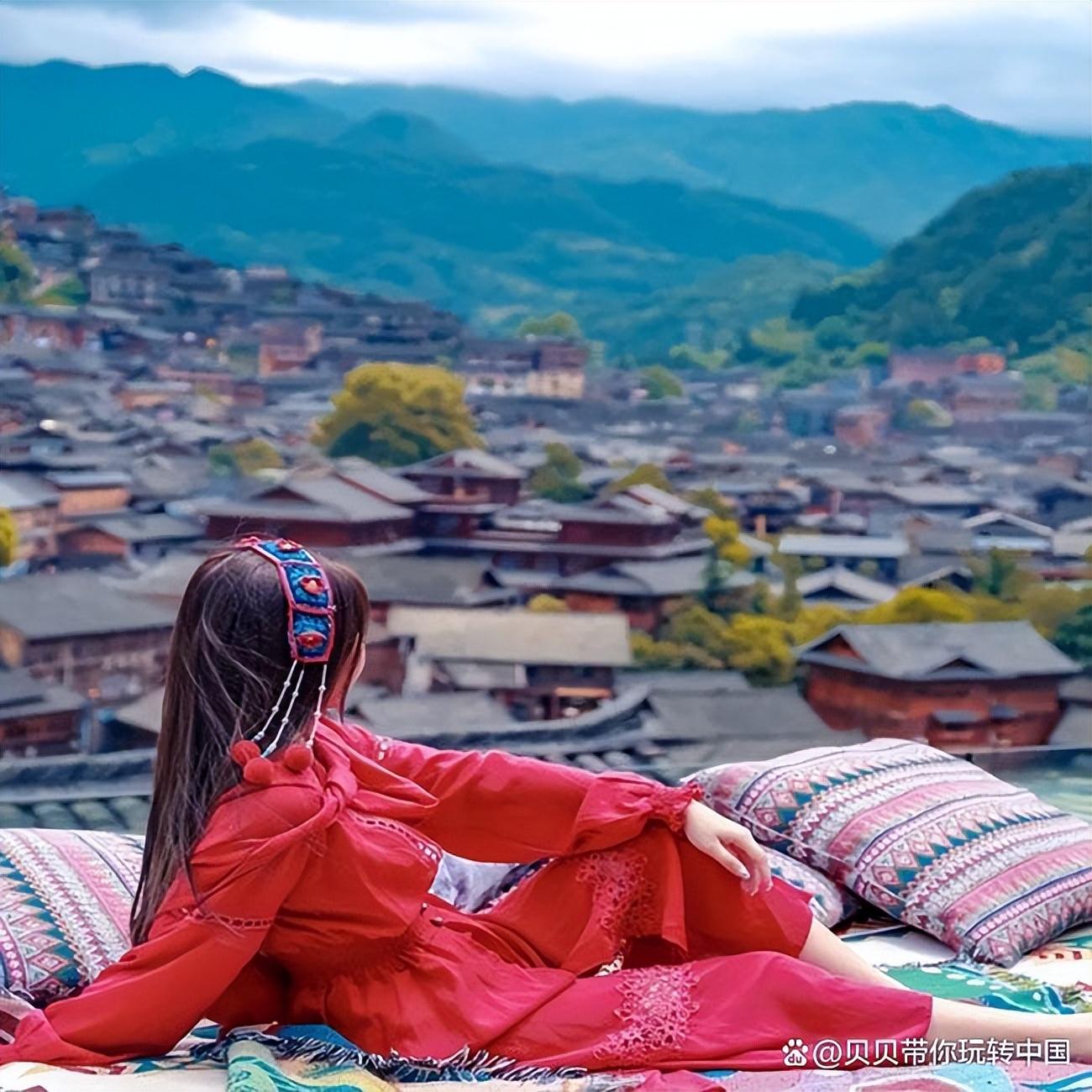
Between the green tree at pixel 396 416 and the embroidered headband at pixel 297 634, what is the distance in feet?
11.3

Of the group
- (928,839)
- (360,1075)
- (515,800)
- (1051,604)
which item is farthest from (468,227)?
(360,1075)

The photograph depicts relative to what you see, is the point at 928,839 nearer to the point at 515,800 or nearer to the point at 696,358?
the point at 515,800

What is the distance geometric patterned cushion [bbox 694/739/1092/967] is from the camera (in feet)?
7.01

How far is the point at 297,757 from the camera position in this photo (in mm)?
1474

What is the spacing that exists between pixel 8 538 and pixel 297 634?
11.1 feet

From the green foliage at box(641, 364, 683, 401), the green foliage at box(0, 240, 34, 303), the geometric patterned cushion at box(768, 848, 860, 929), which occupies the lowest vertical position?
the geometric patterned cushion at box(768, 848, 860, 929)

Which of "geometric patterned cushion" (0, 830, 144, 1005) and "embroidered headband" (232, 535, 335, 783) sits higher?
"embroidered headband" (232, 535, 335, 783)

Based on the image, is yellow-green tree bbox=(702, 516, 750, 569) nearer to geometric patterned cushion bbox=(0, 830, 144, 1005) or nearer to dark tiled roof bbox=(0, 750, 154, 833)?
dark tiled roof bbox=(0, 750, 154, 833)

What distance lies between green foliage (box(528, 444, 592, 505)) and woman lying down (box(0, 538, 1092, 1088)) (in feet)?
11.8

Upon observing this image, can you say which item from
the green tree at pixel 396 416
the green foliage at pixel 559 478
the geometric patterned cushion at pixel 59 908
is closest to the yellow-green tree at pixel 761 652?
the green foliage at pixel 559 478

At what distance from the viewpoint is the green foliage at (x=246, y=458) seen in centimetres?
490

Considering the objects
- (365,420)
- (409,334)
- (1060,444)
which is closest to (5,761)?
(365,420)

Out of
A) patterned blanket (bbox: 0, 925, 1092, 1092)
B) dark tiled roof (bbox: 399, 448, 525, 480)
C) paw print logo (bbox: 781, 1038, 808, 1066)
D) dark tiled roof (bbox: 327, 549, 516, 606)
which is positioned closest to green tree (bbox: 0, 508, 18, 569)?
dark tiled roof (bbox: 327, 549, 516, 606)

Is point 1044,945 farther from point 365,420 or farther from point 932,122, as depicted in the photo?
point 932,122
